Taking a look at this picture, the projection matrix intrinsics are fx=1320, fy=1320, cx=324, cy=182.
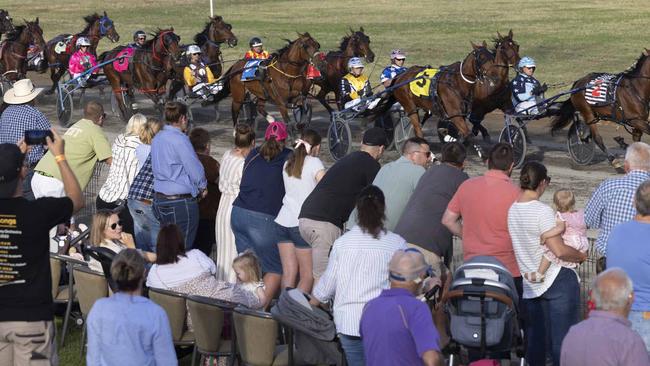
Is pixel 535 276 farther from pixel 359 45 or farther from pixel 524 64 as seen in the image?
pixel 359 45

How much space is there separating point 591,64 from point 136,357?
27948 mm

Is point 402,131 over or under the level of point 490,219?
under

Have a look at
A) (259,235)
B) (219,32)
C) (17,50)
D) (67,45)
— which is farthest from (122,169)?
(17,50)

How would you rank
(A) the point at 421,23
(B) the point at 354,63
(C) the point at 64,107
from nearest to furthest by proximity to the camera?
(B) the point at 354,63 < (C) the point at 64,107 < (A) the point at 421,23

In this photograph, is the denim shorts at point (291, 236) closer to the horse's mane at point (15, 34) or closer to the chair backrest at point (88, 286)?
the chair backrest at point (88, 286)

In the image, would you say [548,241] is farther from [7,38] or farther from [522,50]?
[522,50]

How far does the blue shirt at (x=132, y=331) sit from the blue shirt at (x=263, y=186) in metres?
3.65

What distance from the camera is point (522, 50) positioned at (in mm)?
36969

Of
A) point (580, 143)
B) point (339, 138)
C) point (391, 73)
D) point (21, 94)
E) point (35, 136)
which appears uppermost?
point (35, 136)

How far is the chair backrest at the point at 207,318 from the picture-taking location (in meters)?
8.44

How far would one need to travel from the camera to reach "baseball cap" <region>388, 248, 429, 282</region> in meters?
6.58

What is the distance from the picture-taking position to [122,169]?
11.6 metres

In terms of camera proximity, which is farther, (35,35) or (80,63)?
(35,35)

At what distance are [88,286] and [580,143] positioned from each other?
11.0 m
